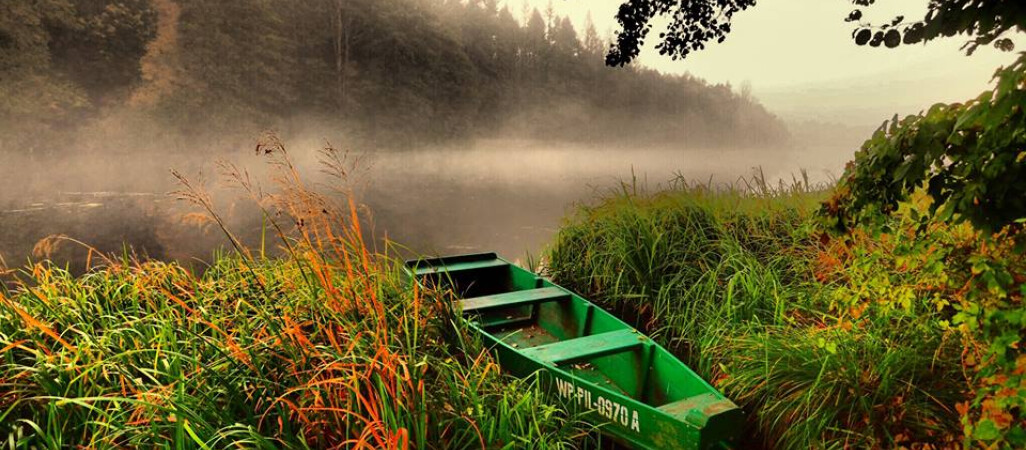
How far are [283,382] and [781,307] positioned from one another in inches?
129

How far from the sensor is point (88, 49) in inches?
1282

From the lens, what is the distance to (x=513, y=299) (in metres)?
→ 4.90

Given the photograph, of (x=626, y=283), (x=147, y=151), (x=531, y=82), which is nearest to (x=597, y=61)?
(x=531, y=82)

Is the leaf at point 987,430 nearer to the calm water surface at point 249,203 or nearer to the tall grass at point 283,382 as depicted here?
the tall grass at point 283,382

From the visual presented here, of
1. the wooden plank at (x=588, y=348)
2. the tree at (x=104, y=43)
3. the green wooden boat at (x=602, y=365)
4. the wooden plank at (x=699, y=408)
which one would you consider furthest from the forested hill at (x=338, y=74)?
the wooden plank at (x=699, y=408)

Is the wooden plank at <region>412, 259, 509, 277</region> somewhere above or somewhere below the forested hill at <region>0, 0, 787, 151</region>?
below

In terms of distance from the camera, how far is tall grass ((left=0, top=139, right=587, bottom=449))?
7.94 feet

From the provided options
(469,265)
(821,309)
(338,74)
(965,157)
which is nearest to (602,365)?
(821,309)

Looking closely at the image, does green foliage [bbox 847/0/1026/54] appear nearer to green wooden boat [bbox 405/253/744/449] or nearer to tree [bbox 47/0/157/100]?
green wooden boat [bbox 405/253/744/449]

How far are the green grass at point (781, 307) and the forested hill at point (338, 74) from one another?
113 ft

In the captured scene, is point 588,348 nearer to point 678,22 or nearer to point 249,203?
point 678,22

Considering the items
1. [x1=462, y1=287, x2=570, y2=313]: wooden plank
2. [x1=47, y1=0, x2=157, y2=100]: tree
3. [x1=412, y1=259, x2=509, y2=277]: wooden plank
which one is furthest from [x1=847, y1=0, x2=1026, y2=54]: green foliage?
[x1=47, y1=0, x2=157, y2=100]: tree

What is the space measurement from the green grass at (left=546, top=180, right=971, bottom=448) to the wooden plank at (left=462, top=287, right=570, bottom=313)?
32.2 inches

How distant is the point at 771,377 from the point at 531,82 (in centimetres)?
4808
